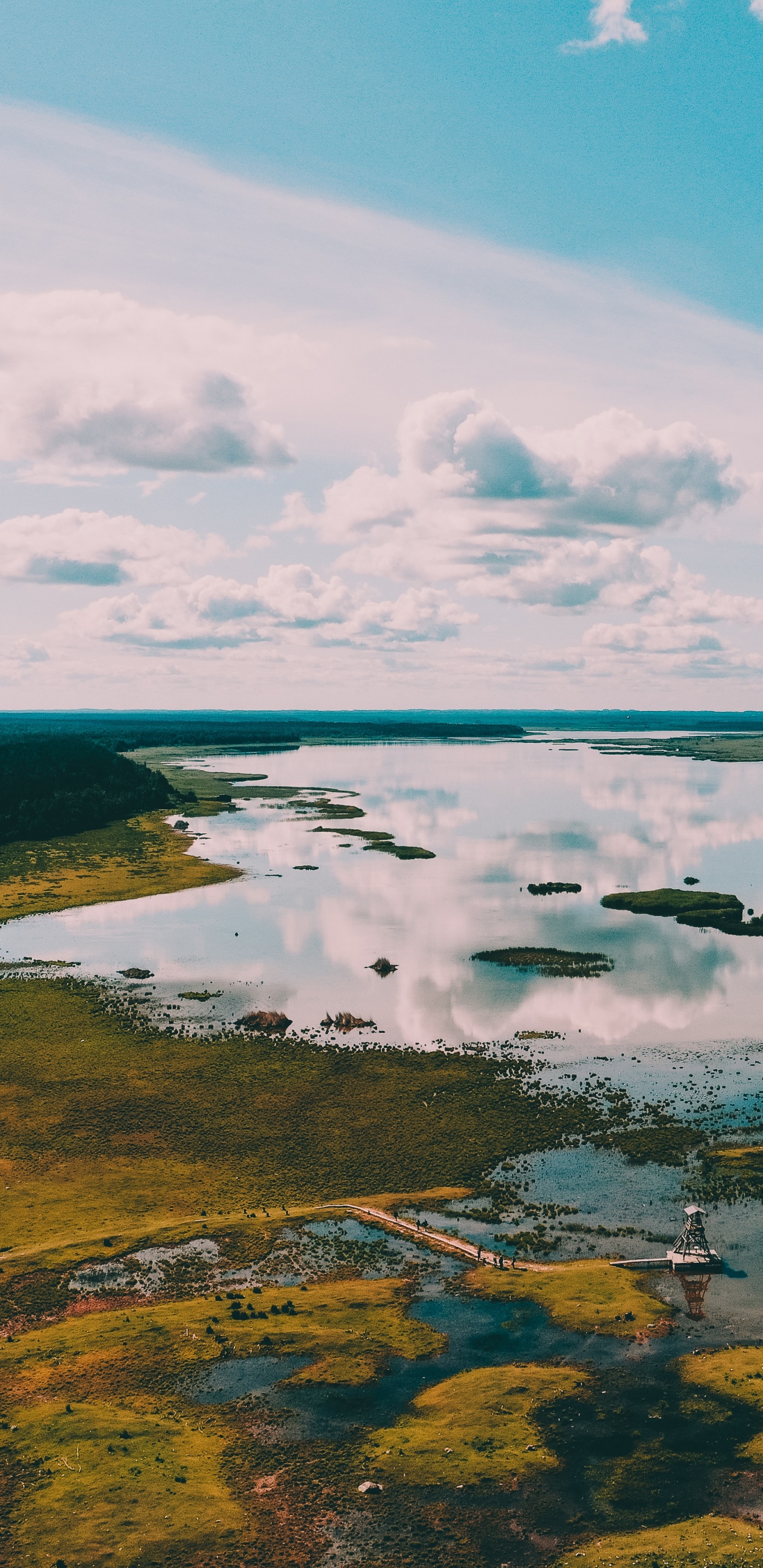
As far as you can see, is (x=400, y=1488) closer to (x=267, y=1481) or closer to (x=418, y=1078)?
(x=267, y=1481)

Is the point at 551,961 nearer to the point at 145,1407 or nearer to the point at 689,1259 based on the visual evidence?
the point at 689,1259

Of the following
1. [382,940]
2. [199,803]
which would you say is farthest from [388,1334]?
[199,803]

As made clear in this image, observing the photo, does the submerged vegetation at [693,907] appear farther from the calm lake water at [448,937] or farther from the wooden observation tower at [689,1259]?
the wooden observation tower at [689,1259]

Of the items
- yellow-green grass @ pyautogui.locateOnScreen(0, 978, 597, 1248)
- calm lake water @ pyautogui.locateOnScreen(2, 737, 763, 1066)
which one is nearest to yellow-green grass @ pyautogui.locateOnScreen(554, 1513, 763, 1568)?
yellow-green grass @ pyautogui.locateOnScreen(0, 978, 597, 1248)

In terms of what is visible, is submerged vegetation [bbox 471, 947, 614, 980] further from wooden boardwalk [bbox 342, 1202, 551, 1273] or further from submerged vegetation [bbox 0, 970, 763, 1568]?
wooden boardwalk [bbox 342, 1202, 551, 1273]

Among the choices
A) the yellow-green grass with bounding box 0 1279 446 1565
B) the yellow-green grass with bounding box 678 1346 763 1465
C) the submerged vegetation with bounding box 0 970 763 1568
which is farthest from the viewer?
the yellow-green grass with bounding box 678 1346 763 1465

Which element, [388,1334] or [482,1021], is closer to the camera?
[388,1334]
